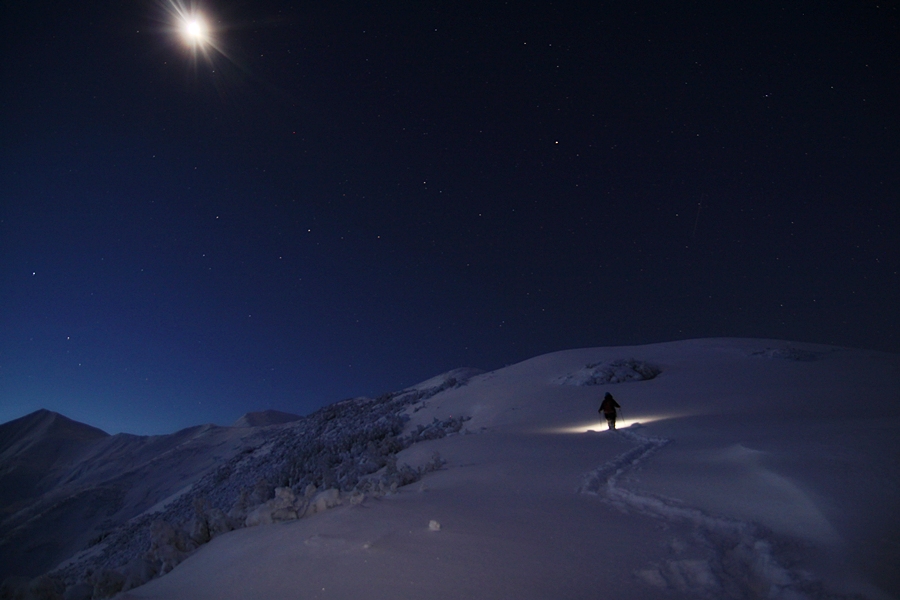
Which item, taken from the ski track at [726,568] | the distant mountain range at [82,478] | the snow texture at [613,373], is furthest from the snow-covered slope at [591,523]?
the distant mountain range at [82,478]

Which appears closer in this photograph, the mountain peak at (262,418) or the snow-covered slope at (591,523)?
the snow-covered slope at (591,523)

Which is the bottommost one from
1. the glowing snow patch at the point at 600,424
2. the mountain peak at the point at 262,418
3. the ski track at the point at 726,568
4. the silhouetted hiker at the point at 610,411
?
the ski track at the point at 726,568

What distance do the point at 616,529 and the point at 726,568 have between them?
995 mm

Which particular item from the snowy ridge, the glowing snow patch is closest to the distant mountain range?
the glowing snow patch

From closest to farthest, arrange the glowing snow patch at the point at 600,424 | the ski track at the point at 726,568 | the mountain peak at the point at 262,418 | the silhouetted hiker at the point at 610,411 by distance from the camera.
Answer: the ski track at the point at 726,568, the silhouetted hiker at the point at 610,411, the glowing snow patch at the point at 600,424, the mountain peak at the point at 262,418

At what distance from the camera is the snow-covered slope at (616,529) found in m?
2.96

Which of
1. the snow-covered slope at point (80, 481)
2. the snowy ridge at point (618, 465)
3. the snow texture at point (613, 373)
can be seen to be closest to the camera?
the snowy ridge at point (618, 465)

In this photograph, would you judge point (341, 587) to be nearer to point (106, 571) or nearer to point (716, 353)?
point (106, 571)

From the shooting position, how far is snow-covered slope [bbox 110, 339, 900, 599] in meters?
2.96

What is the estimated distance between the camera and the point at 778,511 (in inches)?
162

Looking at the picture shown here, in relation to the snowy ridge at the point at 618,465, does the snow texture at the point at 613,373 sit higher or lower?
higher

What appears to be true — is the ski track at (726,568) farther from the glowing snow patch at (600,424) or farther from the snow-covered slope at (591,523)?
the glowing snow patch at (600,424)

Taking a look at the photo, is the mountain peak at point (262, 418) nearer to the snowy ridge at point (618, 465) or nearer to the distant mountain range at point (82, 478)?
the distant mountain range at point (82, 478)

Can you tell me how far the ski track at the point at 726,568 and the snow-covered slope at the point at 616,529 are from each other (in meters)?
0.01
